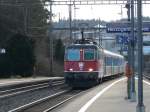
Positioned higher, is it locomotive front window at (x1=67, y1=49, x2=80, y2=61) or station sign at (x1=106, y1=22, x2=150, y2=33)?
station sign at (x1=106, y1=22, x2=150, y2=33)

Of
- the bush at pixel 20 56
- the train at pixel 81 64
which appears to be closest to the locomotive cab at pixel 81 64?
the train at pixel 81 64

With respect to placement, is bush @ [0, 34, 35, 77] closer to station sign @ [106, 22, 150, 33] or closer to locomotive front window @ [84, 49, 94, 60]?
locomotive front window @ [84, 49, 94, 60]

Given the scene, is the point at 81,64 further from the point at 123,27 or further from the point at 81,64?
the point at 123,27

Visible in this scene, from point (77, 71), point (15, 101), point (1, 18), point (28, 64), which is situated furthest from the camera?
point (1, 18)

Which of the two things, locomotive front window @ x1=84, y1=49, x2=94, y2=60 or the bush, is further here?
the bush

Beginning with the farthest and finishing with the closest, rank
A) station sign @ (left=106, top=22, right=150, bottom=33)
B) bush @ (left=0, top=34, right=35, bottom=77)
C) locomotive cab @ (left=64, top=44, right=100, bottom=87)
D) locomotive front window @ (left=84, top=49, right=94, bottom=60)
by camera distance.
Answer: bush @ (left=0, top=34, right=35, bottom=77)
locomotive front window @ (left=84, top=49, right=94, bottom=60)
locomotive cab @ (left=64, top=44, right=100, bottom=87)
station sign @ (left=106, top=22, right=150, bottom=33)

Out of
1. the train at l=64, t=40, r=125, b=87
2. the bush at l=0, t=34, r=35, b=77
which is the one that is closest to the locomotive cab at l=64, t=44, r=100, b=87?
the train at l=64, t=40, r=125, b=87

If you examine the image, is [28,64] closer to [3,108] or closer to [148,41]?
[148,41]

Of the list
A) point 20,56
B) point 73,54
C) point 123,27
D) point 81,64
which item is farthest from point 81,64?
point 20,56

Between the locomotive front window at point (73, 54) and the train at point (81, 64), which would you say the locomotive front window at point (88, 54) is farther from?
the locomotive front window at point (73, 54)

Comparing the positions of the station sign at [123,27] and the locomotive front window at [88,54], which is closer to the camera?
the station sign at [123,27]

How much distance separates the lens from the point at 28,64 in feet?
238

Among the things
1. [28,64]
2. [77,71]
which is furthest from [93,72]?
[28,64]

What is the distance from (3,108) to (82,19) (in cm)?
7788
